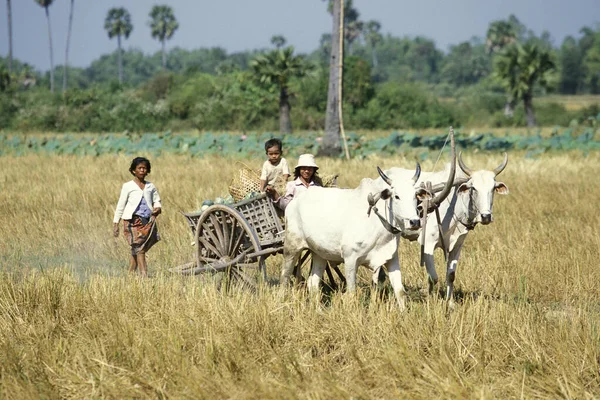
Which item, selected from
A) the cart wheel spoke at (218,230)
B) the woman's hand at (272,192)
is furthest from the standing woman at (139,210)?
the woman's hand at (272,192)

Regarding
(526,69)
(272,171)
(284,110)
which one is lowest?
(272,171)

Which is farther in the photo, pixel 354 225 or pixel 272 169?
pixel 272 169

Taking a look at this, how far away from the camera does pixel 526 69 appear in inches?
1866

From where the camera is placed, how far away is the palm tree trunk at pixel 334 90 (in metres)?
20.1

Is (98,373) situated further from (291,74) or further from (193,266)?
(291,74)

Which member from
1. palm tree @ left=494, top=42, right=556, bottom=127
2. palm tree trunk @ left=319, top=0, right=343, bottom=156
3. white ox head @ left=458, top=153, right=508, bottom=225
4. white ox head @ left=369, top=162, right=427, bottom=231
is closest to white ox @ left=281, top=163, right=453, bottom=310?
white ox head @ left=369, top=162, right=427, bottom=231

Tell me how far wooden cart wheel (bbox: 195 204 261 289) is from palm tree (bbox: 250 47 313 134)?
33433 mm

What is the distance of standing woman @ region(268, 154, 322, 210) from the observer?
7160 millimetres

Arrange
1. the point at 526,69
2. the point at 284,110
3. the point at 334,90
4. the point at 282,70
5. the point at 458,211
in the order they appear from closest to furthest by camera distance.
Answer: the point at 458,211 < the point at 334,90 < the point at 284,110 < the point at 282,70 < the point at 526,69

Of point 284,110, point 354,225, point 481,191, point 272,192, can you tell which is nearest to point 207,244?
point 272,192

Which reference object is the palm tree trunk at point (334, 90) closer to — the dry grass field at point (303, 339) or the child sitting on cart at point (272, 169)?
the dry grass field at point (303, 339)

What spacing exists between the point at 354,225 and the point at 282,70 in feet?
119

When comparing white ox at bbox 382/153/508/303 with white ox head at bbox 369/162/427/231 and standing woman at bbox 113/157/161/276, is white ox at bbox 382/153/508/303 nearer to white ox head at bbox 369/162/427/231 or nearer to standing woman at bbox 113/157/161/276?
white ox head at bbox 369/162/427/231

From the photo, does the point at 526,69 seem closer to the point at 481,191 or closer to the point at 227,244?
the point at 227,244
